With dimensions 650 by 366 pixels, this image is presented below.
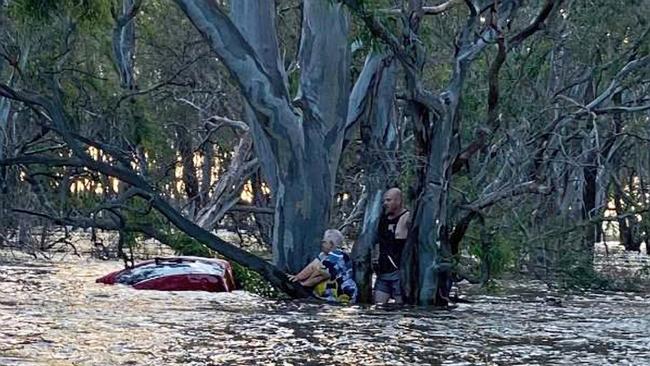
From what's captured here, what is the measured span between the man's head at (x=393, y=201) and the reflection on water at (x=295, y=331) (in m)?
1.16

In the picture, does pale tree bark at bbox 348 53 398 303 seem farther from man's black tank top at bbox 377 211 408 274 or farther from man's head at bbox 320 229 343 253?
man's black tank top at bbox 377 211 408 274

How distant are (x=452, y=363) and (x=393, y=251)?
512 cm

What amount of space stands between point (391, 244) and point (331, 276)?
1.07 m

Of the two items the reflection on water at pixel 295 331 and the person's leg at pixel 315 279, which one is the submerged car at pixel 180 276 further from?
the person's leg at pixel 315 279

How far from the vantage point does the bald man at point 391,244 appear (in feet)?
50.2

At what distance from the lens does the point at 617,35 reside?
22609 millimetres

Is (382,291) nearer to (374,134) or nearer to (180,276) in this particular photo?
(374,134)

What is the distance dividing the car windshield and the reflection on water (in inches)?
10.5

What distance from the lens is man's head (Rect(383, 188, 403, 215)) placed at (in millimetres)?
15297

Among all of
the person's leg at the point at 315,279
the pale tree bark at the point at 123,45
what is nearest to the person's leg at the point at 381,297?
the person's leg at the point at 315,279

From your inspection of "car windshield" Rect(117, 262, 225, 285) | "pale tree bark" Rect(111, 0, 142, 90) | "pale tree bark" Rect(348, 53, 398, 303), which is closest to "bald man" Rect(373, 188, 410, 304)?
"pale tree bark" Rect(348, 53, 398, 303)

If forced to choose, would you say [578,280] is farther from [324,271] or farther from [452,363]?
[452,363]

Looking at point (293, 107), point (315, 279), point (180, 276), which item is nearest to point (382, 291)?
point (315, 279)

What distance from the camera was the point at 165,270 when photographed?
1745 centimetres
